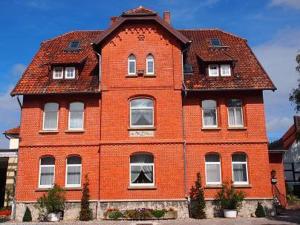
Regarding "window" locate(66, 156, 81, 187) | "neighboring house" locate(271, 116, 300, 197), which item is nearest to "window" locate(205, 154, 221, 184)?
"neighboring house" locate(271, 116, 300, 197)

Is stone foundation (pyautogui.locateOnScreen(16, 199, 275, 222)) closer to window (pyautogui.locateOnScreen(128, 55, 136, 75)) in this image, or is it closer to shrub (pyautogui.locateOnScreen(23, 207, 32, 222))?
shrub (pyautogui.locateOnScreen(23, 207, 32, 222))

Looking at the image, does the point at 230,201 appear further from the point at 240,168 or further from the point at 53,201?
the point at 53,201

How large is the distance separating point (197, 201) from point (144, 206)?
309 centimetres

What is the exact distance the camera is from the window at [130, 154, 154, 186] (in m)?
24.4

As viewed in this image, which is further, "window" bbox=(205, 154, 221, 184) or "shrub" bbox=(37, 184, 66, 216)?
"window" bbox=(205, 154, 221, 184)

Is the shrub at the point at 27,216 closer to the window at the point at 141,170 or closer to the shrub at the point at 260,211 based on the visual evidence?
the window at the point at 141,170

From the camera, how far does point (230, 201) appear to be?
77.4 feet

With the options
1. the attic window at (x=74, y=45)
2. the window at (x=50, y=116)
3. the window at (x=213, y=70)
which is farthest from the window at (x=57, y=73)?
the window at (x=213, y=70)

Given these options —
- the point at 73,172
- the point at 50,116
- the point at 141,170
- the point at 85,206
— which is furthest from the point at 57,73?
the point at 85,206

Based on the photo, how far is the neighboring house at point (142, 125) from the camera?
79.9 ft

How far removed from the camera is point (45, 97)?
26.0 metres

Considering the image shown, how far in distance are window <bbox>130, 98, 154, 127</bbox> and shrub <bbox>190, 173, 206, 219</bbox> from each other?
178 inches

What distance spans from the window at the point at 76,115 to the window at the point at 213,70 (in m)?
8.58

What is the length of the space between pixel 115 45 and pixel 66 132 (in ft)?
20.9
